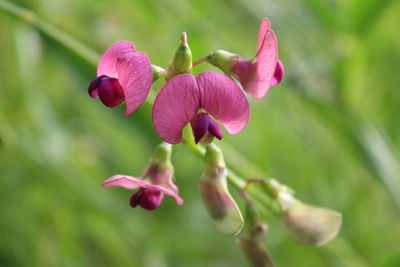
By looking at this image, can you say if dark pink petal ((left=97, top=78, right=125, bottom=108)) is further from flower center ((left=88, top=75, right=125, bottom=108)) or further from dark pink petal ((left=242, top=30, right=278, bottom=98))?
dark pink petal ((left=242, top=30, right=278, bottom=98))

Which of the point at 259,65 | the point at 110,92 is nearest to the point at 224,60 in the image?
the point at 259,65

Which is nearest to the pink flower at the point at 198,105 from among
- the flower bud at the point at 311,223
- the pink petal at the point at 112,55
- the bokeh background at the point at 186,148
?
the pink petal at the point at 112,55

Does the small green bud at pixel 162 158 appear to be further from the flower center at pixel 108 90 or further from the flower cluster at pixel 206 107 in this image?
the flower center at pixel 108 90

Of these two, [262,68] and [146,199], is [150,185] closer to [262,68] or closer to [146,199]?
[146,199]

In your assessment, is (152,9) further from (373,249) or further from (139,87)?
(139,87)

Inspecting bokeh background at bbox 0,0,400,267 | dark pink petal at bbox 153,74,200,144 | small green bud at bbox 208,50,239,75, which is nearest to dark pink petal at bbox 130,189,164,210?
dark pink petal at bbox 153,74,200,144

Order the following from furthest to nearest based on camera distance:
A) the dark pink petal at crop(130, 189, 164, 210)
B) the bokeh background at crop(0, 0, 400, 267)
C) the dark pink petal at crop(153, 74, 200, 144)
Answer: the bokeh background at crop(0, 0, 400, 267) < the dark pink petal at crop(130, 189, 164, 210) < the dark pink petal at crop(153, 74, 200, 144)
